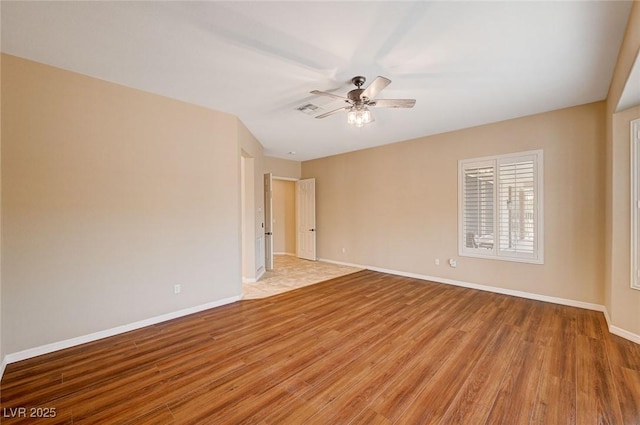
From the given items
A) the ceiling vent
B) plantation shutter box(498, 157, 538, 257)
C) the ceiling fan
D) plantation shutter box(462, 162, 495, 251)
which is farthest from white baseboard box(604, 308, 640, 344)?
the ceiling vent

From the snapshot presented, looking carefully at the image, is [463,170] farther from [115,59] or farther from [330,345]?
[115,59]

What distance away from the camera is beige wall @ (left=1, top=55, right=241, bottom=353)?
2455 mm

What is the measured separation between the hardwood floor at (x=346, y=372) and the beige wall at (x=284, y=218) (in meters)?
4.86

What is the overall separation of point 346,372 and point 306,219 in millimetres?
5396

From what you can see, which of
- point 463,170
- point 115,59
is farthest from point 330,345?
point 463,170

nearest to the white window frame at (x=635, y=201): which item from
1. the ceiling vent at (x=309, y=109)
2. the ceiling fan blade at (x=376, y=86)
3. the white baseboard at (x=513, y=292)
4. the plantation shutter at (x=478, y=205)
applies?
the white baseboard at (x=513, y=292)

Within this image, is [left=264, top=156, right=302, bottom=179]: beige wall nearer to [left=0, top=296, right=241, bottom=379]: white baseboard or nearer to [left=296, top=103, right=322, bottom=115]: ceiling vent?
[left=296, top=103, right=322, bottom=115]: ceiling vent

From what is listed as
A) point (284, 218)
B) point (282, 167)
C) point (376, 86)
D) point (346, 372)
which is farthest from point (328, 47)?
point (284, 218)

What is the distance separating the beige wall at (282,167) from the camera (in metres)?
6.88

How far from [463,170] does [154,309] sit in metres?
5.29

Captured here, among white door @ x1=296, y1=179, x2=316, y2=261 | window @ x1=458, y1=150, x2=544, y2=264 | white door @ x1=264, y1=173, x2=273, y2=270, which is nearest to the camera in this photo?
window @ x1=458, y1=150, x2=544, y2=264

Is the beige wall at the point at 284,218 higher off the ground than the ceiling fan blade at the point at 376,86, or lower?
lower

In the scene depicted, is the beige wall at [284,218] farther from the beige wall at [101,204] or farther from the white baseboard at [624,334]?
the white baseboard at [624,334]

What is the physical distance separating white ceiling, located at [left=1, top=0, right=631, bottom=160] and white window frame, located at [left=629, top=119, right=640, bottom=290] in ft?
2.34
